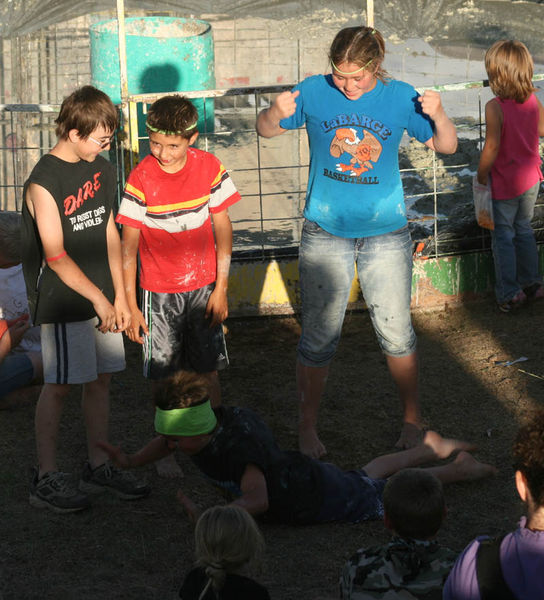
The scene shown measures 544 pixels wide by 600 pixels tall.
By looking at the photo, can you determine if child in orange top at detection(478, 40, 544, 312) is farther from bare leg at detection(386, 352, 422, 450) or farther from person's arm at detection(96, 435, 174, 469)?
person's arm at detection(96, 435, 174, 469)

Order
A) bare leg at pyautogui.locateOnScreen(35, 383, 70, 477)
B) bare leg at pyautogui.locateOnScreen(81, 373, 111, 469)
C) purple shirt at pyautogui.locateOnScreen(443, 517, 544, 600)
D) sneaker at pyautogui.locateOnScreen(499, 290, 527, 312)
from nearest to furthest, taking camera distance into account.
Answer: purple shirt at pyautogui.locateOnScreen(443, 517, 544, 600)
bare leg at pyautogui.locateOnScreen(35, 383, 70, 477)
bare leg at pyautogui.locateOnScreen(81, 373, 111, 469)
sneaker at pyautogui.locateOnScreen(499, 290, 527, 312)

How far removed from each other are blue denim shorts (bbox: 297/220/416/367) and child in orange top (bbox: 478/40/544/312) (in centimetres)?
221

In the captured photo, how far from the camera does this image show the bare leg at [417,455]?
3984 millimetres

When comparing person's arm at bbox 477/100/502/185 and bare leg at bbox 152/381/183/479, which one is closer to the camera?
bare leg at bbox 152/381/183/479

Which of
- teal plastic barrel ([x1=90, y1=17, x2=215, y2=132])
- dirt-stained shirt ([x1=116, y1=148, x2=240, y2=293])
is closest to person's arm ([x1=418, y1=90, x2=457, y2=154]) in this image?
dirt-stained shirt ([x1=116, y1=148, x2=240, y2=293])

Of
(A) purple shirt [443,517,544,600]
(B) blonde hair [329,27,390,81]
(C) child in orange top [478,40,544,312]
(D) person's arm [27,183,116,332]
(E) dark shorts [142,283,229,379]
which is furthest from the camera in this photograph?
(C) child in orange top [478,40,544,312]

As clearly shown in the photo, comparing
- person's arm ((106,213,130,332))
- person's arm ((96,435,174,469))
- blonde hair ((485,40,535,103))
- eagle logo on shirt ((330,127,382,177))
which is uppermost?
blonde hair ((485,40,535,103))

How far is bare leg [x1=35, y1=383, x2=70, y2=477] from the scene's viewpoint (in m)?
3.95

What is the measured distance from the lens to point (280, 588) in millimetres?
3285

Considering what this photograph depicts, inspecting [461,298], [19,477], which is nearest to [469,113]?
[461,298]

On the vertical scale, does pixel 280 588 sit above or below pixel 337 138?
below

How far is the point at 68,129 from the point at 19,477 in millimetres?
1657

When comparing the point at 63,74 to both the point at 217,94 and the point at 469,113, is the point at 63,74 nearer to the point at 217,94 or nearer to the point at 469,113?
the point at 469,113

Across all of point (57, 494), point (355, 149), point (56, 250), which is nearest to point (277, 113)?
point (355, 149)
